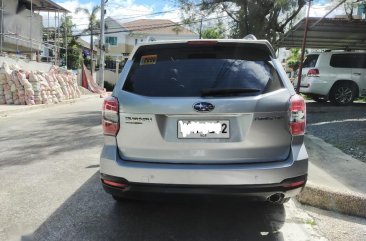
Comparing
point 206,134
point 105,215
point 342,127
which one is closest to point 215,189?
point 206,134

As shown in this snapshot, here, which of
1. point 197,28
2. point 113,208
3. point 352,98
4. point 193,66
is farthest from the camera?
point 197,28

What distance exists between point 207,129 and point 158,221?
128cm

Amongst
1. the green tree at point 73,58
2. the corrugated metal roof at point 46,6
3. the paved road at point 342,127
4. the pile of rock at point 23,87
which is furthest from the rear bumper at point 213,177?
the green tree at point 73,58

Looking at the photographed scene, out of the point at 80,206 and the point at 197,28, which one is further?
the point at 197,28

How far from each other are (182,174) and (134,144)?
0.49 metres

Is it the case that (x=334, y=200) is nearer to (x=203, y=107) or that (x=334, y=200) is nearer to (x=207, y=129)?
(x=207, y=129)

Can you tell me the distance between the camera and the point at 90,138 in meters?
9.42

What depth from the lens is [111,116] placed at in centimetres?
388

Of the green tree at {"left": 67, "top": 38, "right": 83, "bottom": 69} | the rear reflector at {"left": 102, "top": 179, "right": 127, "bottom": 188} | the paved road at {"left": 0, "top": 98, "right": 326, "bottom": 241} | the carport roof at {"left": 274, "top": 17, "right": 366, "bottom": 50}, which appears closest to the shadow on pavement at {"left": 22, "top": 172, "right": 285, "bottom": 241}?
the paved road at {"left": 0, "top": 98, "right": 326, "bottom": 241}

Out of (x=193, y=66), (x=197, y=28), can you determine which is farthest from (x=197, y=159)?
(x=197, y=28)

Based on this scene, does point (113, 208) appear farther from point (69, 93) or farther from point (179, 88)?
point (69, 93)

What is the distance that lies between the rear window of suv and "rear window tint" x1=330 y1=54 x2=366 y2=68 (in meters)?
11.6

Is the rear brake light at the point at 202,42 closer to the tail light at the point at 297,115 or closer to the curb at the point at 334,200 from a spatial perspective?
the tail light at the point at 297,115

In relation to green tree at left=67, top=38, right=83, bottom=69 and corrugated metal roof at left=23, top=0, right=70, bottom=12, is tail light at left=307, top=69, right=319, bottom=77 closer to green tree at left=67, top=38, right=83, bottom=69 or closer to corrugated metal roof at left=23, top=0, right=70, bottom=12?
corrugated metal roof at left=23, top=0, right=70, bottom=12
